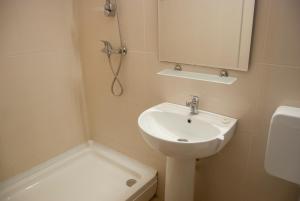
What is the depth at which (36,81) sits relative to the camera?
1680 millimetres

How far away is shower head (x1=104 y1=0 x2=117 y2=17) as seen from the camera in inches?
59.3

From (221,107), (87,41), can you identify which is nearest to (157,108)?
(221,107)

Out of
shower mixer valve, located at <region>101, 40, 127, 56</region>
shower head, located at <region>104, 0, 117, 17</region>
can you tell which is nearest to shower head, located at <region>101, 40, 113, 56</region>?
shower mixer valve, located at <region>101, 40, 127, 56</region>

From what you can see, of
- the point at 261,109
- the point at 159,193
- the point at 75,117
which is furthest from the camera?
the point at 75,117

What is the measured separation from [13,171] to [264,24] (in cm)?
187

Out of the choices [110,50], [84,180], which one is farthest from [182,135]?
[84,180]

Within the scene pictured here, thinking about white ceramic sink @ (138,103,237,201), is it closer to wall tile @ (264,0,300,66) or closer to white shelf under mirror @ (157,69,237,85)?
white shelf under mirror @ (157,69,237,85)

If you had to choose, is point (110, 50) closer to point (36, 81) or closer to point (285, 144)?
point (36, 81)

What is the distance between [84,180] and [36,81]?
839 millimetres

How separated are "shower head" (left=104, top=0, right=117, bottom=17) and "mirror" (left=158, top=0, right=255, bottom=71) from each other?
0.36 m

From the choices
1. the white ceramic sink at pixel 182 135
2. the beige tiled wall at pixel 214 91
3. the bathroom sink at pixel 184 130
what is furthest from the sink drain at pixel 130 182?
the bathroom sink at pixel 184 130

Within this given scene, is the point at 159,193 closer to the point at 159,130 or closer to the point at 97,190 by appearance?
the point at 97,190

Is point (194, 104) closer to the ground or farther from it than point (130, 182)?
farther from it

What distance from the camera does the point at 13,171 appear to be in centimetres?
167
